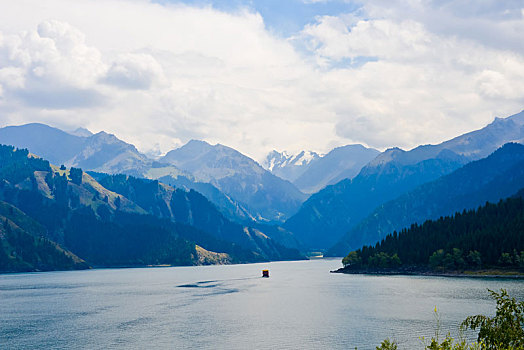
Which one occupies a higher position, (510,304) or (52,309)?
(510,304)

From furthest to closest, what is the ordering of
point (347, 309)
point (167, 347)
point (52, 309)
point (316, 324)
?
point (52, 309) < point (347, 309) < point (316, 324) < point (167, 347)

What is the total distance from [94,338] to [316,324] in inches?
2191

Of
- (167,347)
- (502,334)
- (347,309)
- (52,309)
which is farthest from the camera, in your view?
(52,309)

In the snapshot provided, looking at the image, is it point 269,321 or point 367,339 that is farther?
point 269,321

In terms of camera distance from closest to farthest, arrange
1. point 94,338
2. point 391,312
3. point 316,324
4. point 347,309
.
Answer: point 94,338
point 316,324
point 391,312
point 347,309

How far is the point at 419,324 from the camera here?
137500mm

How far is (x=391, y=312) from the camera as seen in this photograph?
16138cm

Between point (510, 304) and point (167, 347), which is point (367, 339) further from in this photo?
point (510, 304)

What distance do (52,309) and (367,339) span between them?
12013 cm

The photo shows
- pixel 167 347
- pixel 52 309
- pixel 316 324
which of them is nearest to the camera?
pixel 167 347

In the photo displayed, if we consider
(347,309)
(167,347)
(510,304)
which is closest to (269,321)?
(347,309)

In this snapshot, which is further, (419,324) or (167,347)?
(419,324)

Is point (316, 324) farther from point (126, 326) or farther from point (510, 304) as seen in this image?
point (510, 304)

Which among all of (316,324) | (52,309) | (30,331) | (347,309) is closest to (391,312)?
(347,309)
